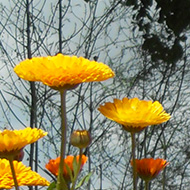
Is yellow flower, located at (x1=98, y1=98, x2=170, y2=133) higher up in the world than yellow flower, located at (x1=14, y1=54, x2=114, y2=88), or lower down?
lower down

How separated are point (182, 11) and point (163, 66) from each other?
463 mm

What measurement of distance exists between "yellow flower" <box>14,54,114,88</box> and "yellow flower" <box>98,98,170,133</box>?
3 cm

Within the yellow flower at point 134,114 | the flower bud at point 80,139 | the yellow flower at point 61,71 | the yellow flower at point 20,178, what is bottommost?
the yellow flower at point 20,178

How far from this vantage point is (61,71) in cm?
36

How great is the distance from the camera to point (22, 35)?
172 centimetres

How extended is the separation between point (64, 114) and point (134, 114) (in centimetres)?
6

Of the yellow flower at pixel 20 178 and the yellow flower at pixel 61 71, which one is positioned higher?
the yellow flower at pixel 61 71

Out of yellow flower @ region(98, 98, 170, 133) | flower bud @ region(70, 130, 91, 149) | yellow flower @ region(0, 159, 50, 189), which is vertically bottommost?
yellow flower @ region(0, 159, 50, 189)

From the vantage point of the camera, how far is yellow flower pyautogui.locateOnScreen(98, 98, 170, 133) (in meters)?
0.38

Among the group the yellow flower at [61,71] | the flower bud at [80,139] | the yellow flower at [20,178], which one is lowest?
the yellow flower at [20,178]

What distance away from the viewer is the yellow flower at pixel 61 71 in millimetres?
356

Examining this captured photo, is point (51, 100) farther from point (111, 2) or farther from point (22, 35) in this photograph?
point (111, 2)

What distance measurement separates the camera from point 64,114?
35 cm

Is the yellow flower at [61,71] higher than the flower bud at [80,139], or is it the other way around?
the yellow flower at [61,71]
